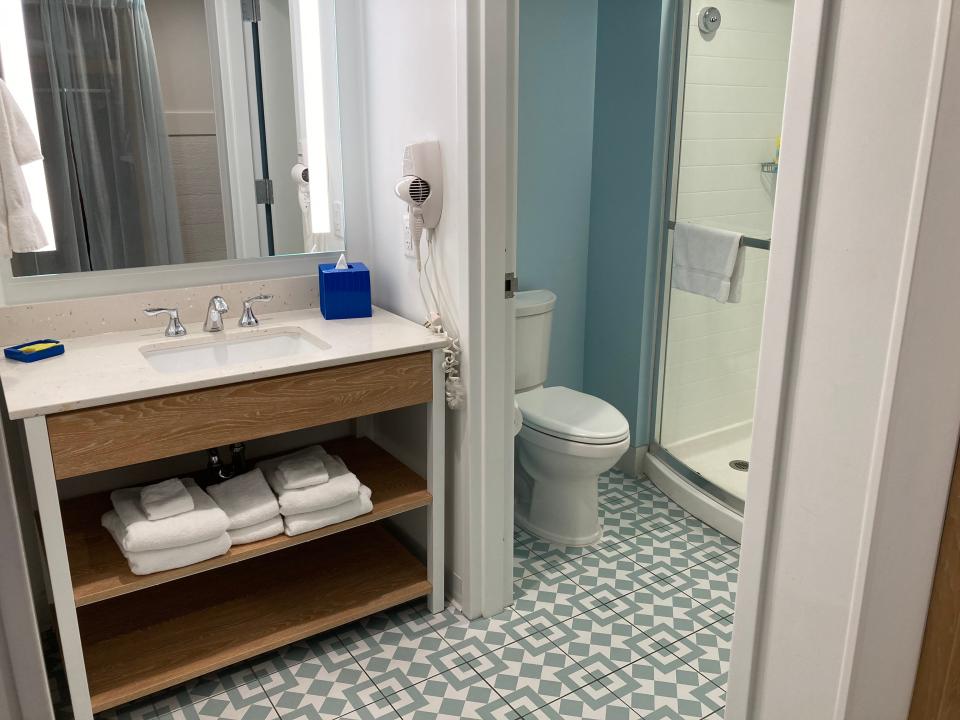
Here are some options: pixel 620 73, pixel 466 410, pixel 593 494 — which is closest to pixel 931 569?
pixel 466 410

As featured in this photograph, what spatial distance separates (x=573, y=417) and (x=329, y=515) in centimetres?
95

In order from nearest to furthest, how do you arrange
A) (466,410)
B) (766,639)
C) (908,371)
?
1. (908,371)
2. (766,639)
3. (466,410)

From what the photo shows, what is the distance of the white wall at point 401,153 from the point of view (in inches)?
78.2

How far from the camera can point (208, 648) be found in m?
1.99

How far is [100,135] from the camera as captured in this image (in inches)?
80.0

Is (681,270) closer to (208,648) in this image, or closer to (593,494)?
(593,494)

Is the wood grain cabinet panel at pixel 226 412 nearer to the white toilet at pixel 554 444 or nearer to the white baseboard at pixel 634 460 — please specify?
the white toilet at pixel 554 444

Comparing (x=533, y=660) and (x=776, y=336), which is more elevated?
(x=776, y=336)

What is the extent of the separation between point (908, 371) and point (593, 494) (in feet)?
5.55

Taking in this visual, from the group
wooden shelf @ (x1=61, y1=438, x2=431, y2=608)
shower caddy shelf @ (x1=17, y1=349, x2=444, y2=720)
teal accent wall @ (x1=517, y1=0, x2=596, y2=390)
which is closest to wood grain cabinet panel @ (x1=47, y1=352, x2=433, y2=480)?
shower caddy shelf @ (x1=17, y1=349, x2=444, y2=720)

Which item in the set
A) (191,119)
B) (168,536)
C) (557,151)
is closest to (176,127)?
(191,119)

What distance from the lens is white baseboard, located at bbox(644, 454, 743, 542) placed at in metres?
2.73

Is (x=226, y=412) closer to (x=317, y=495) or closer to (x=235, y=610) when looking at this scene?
(x=317, y=495)

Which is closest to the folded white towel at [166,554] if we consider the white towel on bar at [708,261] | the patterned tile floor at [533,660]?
the patterned tile floor at [533,660]
